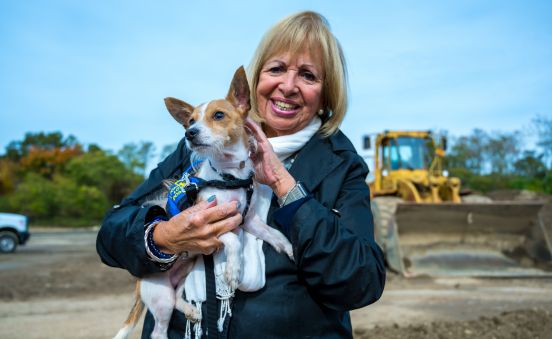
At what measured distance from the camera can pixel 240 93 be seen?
243cm

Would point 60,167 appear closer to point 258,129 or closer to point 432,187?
point 432,187

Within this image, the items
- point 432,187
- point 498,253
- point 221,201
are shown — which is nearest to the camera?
point 221,201

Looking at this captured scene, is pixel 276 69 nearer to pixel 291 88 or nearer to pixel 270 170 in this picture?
pixel 291 88

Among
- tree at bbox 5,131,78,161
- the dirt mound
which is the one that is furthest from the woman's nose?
tree at bbox 5,131,78,161

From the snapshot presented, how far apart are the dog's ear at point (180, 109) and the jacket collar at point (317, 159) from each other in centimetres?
70

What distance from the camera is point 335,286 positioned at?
5.89ft

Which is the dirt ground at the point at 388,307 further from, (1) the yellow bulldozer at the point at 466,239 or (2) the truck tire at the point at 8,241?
(2) the truck tire at the point at 8,241

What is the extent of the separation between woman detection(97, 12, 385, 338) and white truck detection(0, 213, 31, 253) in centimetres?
1505

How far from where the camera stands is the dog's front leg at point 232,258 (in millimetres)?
1872

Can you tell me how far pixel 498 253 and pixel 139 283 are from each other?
792cm

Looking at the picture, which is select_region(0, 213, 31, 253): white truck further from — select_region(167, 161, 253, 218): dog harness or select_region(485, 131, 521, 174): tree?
select_region(485, 131, 521, 174): tree

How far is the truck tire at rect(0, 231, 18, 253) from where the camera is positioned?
15.0 m

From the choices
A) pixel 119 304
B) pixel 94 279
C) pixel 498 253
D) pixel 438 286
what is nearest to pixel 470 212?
pixel 498 253

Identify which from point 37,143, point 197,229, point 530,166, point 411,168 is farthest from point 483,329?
point 37,143
